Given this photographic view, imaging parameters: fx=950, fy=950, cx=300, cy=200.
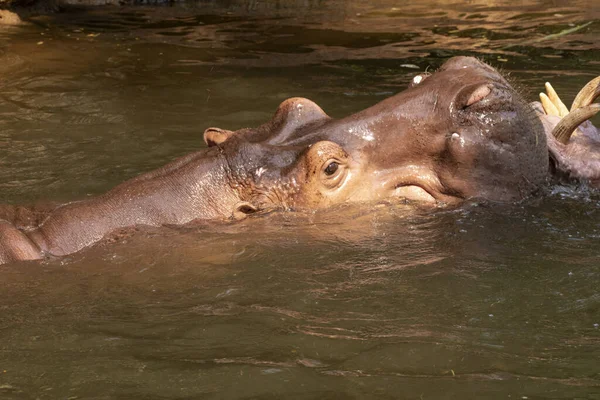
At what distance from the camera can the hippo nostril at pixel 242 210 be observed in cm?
552

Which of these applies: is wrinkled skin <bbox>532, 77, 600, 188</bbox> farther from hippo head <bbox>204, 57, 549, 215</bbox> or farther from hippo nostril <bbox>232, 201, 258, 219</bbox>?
hippo nostril <bbox>232, 201, 258, 219</bbox>

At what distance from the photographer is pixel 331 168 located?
5453mm

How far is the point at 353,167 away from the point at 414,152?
0.36m

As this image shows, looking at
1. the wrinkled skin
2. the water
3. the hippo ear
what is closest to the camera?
the water

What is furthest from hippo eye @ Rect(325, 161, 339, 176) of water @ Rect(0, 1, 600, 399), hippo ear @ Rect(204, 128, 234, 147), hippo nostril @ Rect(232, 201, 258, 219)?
hippo ear @ Rect(204, 128, 234, 147)

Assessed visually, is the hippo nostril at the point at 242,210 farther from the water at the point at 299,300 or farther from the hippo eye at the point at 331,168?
the hippo eye at the point at 331,168

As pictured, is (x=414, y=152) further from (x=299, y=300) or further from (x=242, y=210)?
(x=299, y=300)

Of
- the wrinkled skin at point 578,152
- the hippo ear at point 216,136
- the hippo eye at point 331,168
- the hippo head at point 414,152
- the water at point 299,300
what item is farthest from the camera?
the hippo ear at point 216,136

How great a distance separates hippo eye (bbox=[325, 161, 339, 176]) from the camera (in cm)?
543

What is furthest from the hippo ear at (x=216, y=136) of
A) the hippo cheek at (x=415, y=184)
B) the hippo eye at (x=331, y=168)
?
the hippo cheek at (x=415, y=184)

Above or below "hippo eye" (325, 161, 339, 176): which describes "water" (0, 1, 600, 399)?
below

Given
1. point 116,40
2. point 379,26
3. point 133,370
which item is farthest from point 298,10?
point 133,370

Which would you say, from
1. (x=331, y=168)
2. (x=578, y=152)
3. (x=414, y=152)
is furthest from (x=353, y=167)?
(x=578, y=152)

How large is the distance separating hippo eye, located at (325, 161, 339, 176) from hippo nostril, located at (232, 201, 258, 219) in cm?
48
